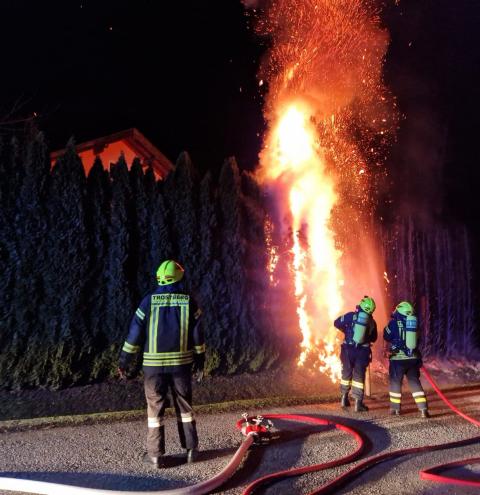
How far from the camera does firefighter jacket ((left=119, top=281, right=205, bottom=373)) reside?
14.8ft

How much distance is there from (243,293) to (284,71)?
21.9ft

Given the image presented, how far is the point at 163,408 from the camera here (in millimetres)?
4457

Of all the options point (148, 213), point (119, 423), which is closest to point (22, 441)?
point (119, 423)

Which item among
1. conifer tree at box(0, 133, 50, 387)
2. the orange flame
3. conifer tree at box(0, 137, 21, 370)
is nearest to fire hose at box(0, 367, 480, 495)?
conifer tree at box(0, 133, 50, 387)

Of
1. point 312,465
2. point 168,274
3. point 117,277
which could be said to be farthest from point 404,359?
point 117,277

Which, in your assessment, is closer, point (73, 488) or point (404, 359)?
point (73, 488)

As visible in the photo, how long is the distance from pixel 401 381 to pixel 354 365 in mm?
709

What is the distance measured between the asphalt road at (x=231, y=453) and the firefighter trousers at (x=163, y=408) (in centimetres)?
22

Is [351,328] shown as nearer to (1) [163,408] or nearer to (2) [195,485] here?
(1) [163,408]

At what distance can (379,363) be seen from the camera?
31.6 feet

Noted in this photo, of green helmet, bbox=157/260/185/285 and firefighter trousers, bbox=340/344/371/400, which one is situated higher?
green helmet, bbox=157/260/185/285

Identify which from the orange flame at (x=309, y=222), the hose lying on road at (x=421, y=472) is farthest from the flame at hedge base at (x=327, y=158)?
the hose lying on road at (x=421, y=472)

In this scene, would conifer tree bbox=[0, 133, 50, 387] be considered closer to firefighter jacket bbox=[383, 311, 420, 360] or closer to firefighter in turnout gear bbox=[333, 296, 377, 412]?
firefighter in turnout gear bbox=[333, 296, 377, 412]

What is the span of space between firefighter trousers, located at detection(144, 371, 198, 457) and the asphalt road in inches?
8.5
